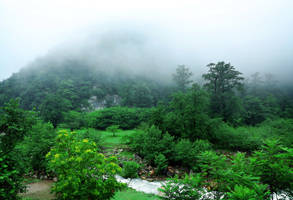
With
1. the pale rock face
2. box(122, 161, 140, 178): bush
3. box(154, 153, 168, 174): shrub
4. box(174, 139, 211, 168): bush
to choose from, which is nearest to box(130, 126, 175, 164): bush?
box(154, 153, 168, 174): shrub

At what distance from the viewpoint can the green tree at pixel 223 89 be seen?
2320 cm

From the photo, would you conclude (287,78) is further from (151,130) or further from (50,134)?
(50,134)

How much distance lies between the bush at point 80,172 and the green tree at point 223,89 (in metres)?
21.2

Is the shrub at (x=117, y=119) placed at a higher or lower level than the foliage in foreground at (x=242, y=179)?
lower

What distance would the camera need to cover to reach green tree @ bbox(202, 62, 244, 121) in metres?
23.2

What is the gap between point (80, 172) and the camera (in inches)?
189

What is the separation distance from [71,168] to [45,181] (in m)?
6.89

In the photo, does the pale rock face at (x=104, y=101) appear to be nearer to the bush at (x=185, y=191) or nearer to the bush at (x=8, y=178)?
the bush at (x=8, y=178)

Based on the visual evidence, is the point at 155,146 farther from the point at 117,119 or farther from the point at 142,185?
the point at 117,119

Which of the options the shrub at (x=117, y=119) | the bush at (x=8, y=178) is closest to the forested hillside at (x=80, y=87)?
the shrub at (x=117, y=119)

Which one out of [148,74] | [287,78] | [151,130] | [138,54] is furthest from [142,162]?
[138,54]

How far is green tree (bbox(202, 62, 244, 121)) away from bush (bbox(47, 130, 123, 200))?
21.2m

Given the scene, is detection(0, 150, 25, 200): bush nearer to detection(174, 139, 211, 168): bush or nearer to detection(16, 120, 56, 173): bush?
detection(16, 120, 56, 173): bush

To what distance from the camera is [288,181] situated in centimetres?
481
